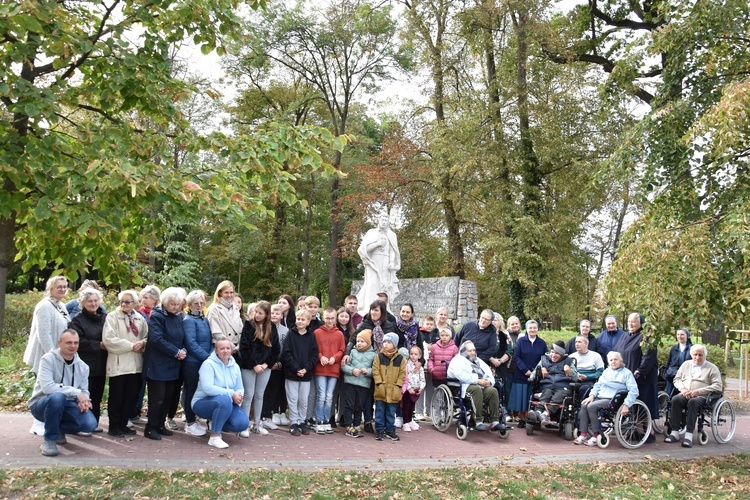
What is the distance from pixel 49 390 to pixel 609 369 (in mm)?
6896

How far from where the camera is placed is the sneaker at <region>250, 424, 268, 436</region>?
24.8 feet

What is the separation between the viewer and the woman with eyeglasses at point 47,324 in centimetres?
638

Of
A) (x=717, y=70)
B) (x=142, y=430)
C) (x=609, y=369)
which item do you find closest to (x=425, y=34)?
(x=717, y=70)

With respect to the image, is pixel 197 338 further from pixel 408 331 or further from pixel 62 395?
pixel 408 331

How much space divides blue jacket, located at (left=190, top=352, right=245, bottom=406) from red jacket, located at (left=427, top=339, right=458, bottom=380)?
299 cm

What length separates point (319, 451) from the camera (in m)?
6.97

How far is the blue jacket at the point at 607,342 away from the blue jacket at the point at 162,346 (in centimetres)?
621

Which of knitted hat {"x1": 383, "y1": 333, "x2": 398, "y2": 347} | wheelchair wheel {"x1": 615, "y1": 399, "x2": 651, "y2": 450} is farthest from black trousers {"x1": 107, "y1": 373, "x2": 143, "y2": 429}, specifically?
wheelchair wheel {"x1": 615, "y1": 399, "x2": 651, "y2": 450}

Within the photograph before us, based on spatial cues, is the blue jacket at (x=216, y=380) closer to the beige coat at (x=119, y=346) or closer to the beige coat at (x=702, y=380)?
the beige coat at (x=119, y=346)

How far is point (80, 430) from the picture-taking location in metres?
6.32

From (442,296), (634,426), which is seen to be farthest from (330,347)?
(442,296)

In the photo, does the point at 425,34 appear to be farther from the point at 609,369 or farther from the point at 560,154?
the point at 609,369

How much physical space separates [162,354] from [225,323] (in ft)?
2.94

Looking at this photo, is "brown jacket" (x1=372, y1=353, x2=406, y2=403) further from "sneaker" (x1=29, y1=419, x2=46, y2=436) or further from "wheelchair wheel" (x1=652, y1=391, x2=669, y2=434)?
"wheelchair wheel" (x1=652, y1=391, x2=669, y2=434)
